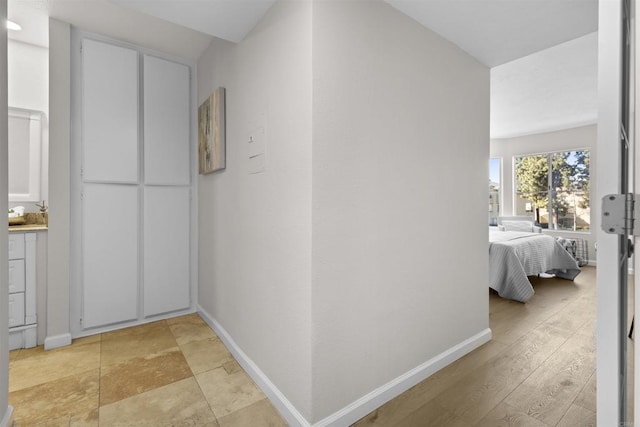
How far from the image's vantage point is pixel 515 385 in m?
1.92

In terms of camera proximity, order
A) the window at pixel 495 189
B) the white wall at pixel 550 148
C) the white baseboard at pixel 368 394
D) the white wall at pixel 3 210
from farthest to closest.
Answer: the window at pixel 495 189 < the white wall at pixel 550 148 < the white baseboard at pixel 368 394 < the white wall at pixel 3 210

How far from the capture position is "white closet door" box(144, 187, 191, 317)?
290cm

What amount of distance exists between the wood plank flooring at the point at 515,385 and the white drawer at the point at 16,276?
2.65 meters

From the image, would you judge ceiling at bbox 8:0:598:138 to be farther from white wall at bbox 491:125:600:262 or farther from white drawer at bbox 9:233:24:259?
white wall at bbox 491:125:600:262

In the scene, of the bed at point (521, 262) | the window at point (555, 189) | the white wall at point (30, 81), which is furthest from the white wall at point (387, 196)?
the window at point (555, 189)

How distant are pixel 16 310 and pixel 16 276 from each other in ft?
0.85

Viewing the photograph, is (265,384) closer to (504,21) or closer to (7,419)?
(7,419)

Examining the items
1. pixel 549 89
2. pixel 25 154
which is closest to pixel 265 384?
pixel 25 154

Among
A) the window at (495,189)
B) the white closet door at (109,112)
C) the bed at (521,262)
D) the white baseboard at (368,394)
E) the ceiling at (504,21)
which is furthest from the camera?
the window at (495,189)

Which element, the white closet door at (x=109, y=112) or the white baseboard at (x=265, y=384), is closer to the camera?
the white baseboard at (x=265, y=384)

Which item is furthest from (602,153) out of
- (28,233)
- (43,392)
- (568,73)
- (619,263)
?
(568,73)

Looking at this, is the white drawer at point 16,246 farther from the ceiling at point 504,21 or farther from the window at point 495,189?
the window at point 495,189

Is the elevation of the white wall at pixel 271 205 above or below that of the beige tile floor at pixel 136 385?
above

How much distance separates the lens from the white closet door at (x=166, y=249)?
290 centimetres
